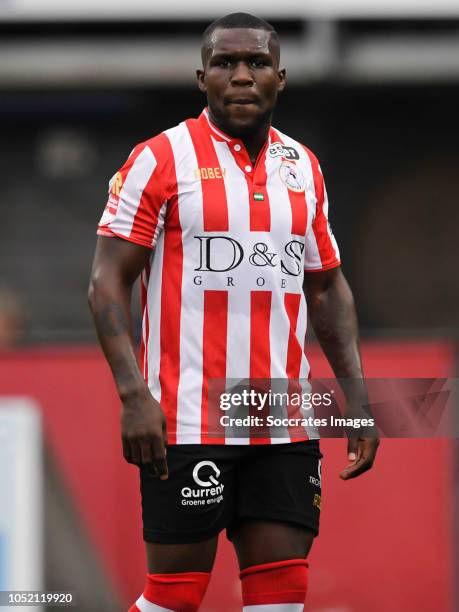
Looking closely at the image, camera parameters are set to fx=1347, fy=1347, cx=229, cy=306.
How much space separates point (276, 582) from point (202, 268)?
1.01 metres

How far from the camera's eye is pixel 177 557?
4.21 metres

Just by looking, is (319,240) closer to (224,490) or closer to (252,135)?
(252,135)

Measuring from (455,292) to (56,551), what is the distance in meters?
6.88

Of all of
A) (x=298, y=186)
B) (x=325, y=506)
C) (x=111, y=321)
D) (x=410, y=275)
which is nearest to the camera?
(x=111, y=321)

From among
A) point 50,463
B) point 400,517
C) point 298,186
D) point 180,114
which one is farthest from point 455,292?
point 298,186

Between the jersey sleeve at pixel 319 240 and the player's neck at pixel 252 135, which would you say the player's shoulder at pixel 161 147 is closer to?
the player's neck at pixel 252 135

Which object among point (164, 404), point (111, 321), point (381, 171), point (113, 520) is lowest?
point (113, 520)

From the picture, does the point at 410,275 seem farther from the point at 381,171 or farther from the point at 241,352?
the point at 241,352

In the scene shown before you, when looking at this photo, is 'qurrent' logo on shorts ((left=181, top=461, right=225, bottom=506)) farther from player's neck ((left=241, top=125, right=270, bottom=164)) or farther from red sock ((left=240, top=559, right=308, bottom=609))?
player's neck ((left=241, top=125, right=270, bottom=164))

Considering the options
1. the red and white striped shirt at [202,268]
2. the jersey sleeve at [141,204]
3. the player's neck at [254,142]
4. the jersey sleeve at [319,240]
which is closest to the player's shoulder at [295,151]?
the jersey sleeve at [319,240]

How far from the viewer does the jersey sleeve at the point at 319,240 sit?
4512 mm

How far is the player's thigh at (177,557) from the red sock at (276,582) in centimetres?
17

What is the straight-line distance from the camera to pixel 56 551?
19.1 feet

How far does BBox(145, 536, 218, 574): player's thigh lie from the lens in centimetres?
421
